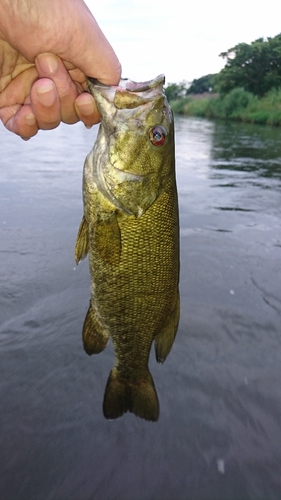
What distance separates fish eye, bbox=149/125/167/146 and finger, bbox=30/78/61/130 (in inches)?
27.1

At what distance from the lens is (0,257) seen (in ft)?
16.7

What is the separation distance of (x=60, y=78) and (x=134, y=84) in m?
0.51

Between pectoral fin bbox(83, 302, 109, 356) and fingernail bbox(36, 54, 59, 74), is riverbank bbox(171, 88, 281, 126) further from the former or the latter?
pectoral fin bbox(83, 302, 109, 356)

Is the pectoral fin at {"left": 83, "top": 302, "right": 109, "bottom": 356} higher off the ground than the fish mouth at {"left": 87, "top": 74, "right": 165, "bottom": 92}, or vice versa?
the fish mouth at {"left": 87, "top": 74, "right": 165, "bottom": 92}

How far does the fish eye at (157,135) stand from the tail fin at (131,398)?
143 centimetres

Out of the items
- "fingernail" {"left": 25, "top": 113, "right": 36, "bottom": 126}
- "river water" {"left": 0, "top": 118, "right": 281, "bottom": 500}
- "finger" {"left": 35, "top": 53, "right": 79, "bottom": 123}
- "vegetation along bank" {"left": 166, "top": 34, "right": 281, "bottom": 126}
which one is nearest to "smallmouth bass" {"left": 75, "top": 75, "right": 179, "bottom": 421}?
"finger" {"left": 35, "top": 53, "right": 79, "bottom": 123}

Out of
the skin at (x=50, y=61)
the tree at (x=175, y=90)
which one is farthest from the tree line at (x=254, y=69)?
the skin at (x=50, y=61)

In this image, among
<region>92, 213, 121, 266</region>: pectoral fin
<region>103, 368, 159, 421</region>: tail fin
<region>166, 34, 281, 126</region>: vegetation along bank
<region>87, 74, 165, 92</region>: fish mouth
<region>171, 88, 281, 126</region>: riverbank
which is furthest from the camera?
<region>166, 34, 281, 126</region>: vegetation along bank

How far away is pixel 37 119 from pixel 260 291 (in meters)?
3.17

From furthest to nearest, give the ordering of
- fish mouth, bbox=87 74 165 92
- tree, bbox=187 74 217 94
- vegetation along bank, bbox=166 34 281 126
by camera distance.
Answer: tree, bbox=187 74 217 94
vegetation along bank, bbox=166 34 281 126
fish mouth, bbox=87 74 165 92

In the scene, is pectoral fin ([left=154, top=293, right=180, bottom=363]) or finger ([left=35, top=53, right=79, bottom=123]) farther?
pectoral fin ([left=154, top=293, right=180, bottom=363])

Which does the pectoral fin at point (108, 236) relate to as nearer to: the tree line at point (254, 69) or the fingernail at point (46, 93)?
the fingernail at point (46, 93)

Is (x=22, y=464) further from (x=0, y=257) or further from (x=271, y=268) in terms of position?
(x=271, y=268)

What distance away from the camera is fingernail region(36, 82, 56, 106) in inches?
88.7
